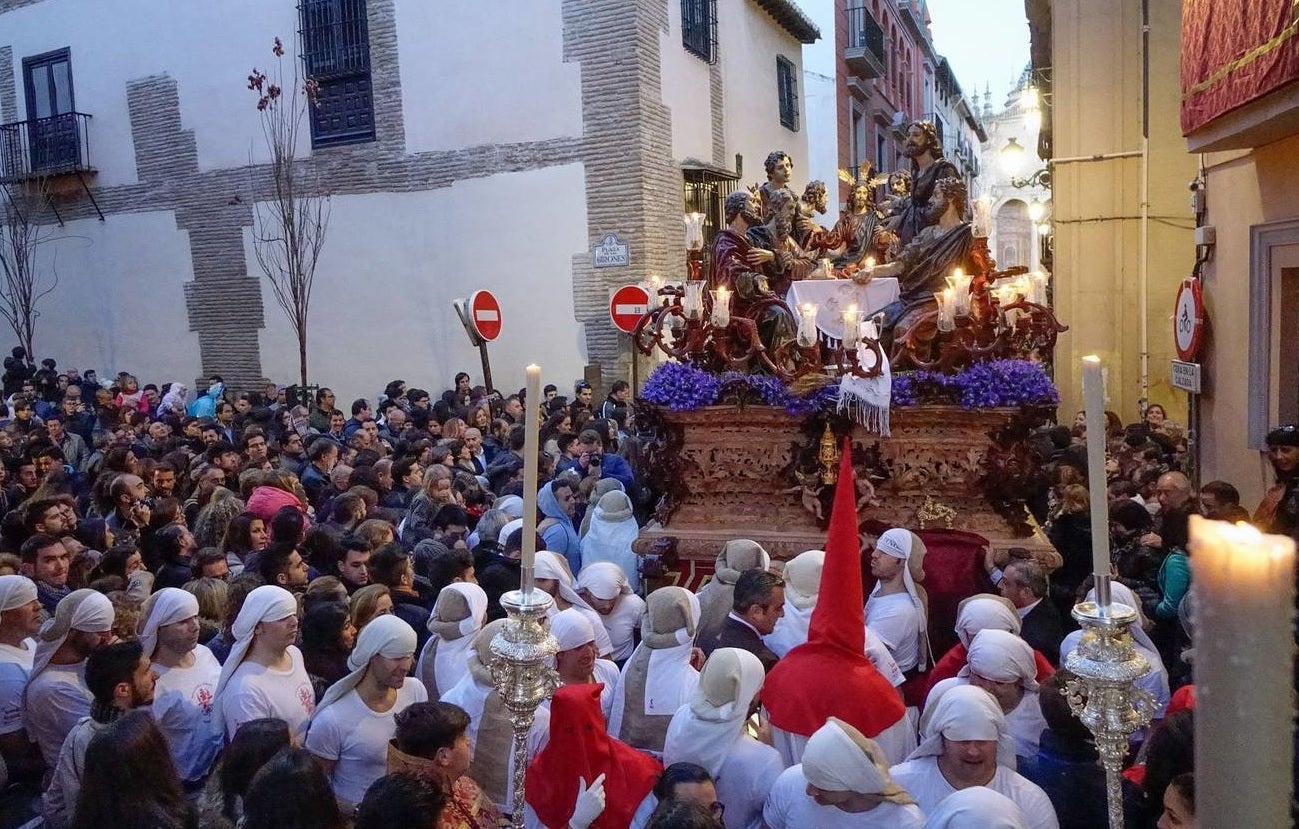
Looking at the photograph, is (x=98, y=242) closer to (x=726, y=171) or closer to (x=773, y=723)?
(x=726, y=171)

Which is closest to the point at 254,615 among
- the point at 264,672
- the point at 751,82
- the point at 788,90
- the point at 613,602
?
the point at 264,672

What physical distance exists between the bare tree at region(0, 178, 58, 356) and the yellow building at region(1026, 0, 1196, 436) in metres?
16.6

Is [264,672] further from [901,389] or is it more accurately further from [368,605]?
[901,389]

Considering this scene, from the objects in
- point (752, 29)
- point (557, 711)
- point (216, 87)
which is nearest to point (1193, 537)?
point (557, 711)

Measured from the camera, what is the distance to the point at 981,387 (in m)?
6.31

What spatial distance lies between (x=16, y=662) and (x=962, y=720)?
360cm

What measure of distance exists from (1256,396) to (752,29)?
13416 mm

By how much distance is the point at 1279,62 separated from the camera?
545 cm

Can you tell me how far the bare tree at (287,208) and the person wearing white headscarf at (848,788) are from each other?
13.3m

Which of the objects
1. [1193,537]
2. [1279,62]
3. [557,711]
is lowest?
[557,711]

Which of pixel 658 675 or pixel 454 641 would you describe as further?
pixel 454 641

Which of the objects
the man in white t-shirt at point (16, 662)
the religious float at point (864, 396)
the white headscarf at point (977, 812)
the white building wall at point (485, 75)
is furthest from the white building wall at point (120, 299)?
the white headscarf at point (977, 812)

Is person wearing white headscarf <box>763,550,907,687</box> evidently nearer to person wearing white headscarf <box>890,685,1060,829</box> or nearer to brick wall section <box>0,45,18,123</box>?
person wearing white headscarf <box>890,685,1060,829</box>

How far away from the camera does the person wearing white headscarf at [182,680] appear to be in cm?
383
